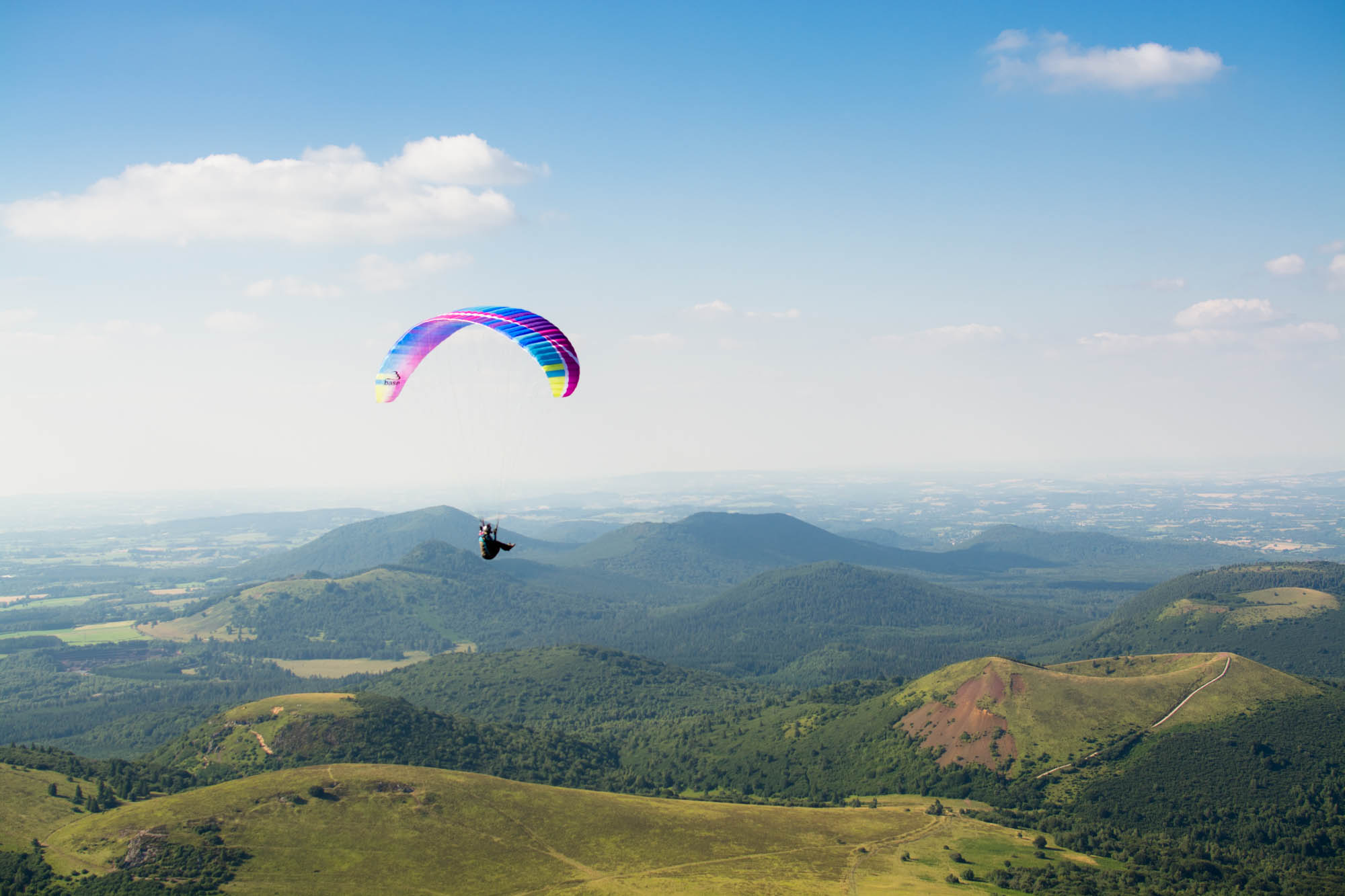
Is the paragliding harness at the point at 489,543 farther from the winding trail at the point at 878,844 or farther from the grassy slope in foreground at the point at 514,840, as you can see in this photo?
the winding trail at the point at 878,844

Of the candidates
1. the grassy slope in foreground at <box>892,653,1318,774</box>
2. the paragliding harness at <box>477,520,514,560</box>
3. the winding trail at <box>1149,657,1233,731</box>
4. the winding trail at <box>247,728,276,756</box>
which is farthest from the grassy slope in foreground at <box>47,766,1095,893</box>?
the paragliding harness at <box>477,520,514,560</box>

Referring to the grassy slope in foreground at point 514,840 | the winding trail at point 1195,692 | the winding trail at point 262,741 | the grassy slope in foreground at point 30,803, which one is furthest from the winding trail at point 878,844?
the winding trail at point 262,741

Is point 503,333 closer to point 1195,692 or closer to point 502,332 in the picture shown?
point 502,332

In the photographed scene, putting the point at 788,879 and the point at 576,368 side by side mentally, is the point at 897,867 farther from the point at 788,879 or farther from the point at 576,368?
the point at 576,368

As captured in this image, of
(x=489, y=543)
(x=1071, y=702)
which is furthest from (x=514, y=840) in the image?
(x=1071, y=702)

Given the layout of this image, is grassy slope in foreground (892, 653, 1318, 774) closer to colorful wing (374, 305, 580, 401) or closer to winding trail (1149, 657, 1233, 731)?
winding trail (1149, 657, 1233, 731)
